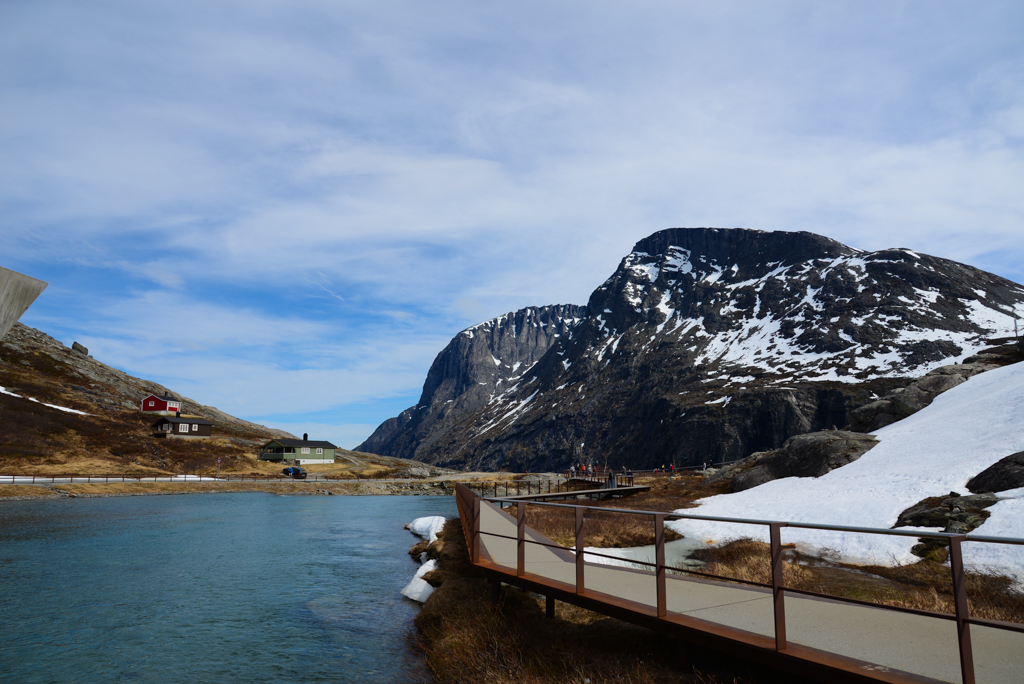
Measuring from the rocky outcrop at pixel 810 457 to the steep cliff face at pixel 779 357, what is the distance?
72.1 meters

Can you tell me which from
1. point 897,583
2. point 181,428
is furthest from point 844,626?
point 181,428

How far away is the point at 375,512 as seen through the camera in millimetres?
58000

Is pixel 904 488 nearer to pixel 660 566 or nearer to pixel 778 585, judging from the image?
pixel 660 566

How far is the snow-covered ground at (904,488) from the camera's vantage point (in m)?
17.4

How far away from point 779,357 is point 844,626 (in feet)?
480

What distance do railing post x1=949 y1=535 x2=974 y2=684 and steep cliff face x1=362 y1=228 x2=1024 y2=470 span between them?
105 meters

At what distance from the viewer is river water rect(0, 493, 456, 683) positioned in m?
13.6

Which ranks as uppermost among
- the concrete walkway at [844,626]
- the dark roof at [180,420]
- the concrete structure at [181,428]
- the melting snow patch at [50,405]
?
the melting snow patch at [50,405]

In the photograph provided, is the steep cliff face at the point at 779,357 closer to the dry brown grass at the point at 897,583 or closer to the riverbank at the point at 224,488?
the riverbank at the point at 224,488

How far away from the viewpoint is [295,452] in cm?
11062

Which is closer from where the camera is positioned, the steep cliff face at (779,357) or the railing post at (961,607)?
the railing post at (961,607)

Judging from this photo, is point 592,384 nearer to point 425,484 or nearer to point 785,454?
point 425,484

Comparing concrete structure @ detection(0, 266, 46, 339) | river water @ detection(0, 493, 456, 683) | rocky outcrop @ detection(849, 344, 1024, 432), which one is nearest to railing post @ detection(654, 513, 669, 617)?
river water @ detection(0, 493, 456, 683)

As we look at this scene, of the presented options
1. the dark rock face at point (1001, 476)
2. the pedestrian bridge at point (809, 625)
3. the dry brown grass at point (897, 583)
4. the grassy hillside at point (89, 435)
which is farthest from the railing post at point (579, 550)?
the grassy hillside at point (89, 435)
